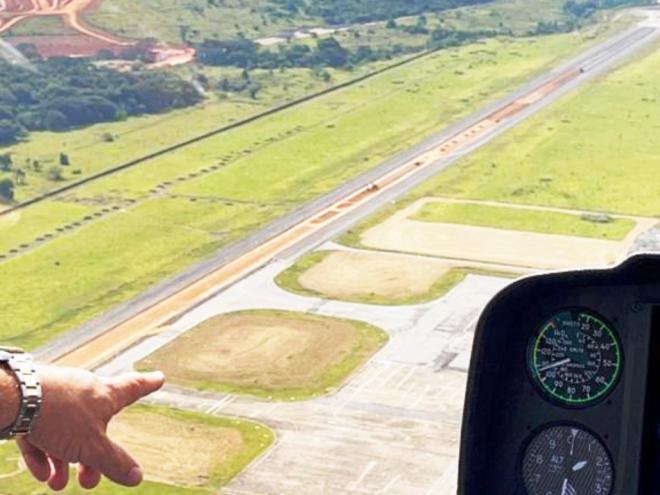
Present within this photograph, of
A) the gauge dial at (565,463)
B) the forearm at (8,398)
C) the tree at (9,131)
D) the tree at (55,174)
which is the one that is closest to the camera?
the forearm at (8,398)

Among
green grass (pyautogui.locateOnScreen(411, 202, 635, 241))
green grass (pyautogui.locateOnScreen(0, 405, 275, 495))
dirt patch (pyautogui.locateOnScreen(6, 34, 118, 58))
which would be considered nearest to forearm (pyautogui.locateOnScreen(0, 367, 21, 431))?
green grass (pyautogui.locateOnScreen(0, 405, 275, 495))

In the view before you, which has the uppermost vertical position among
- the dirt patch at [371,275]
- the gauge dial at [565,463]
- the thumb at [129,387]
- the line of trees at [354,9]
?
the thumb at [129,387]

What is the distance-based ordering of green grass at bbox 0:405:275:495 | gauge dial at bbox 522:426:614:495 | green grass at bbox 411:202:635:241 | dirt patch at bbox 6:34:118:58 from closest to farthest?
gauge dial at bbox 522:426:614:495, green grass at bbox 0:405:275:495, green grass at bbox 411:202:635:241, dirt patch at bbox 6:34:118:58

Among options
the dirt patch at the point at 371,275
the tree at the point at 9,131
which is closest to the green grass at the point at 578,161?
the dirt patch at the point at 371,275

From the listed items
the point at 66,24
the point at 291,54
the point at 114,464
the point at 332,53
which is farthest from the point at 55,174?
the point at 114,464

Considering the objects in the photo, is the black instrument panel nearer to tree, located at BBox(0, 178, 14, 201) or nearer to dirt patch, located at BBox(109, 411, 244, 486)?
dirt patch, located at BBox(109, 411, 244, 486)

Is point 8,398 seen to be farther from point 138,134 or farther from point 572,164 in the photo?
point 138,134

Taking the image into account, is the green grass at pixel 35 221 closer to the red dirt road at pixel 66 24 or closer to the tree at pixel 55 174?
the tree at pixel 55 174
